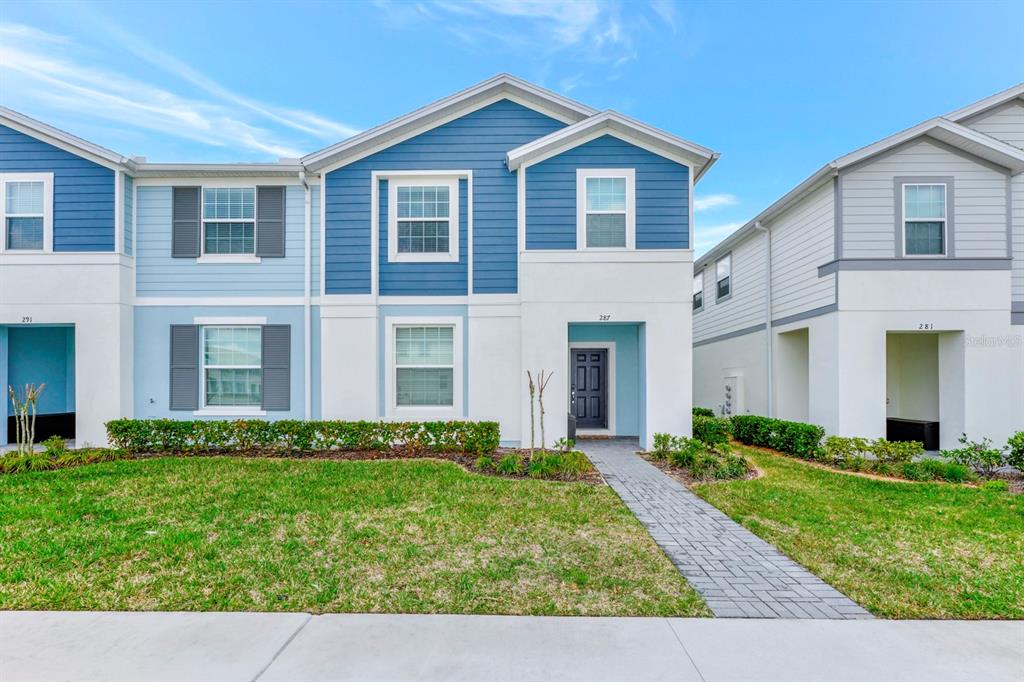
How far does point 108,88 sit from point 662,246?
1506 centimetres

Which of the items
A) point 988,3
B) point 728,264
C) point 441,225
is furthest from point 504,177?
point 988,3

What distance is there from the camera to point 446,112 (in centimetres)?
1053

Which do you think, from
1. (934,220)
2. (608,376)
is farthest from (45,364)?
(934,220)

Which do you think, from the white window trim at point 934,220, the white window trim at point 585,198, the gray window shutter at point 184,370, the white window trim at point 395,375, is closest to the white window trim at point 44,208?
the gray window shutter at point 184,370

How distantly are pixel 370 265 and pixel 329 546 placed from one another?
6.77 m

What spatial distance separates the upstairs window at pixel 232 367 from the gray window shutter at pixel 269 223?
169 centimetres

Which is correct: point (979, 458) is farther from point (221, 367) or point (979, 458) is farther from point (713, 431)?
point (221, 367)

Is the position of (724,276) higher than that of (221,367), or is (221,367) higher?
(724,276)

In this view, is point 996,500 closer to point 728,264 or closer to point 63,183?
point 728,264

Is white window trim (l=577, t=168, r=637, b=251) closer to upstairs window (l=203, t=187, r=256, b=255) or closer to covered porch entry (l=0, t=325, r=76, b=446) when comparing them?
upstairs window (l=203, t=187, r=256, b=255)

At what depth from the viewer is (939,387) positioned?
10641 millimetres

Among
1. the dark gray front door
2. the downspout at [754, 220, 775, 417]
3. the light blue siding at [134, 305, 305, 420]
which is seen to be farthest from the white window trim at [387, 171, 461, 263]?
the downspout at [754, 220, 775, 417]

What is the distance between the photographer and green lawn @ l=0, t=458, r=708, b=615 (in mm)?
3900

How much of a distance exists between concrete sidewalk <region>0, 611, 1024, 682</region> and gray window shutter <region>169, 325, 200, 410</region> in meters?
7.66
